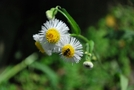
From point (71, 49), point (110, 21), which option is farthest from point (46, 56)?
point (71, 49)

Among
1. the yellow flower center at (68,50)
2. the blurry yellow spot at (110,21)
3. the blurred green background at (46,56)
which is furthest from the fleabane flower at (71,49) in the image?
the blurry yellow spot at (110,21)

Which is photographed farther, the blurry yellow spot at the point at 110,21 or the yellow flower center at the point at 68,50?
the blurry yellow spot at the point at 110,21

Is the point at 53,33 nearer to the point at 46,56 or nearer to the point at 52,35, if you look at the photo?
the point at 52,35

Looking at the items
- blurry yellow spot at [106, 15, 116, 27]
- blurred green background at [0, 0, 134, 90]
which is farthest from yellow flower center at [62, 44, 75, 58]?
blurry yellow spot at [106, 15, 116, 27]

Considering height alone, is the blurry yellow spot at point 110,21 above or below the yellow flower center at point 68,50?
above

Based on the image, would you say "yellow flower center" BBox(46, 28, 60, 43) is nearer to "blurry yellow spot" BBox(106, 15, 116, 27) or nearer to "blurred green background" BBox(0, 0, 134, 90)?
"blurred green background" BBox(0, 0, 134, 90)

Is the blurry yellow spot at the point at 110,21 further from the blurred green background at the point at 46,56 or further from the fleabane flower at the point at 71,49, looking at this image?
the fleabane flower at the point at 71,49

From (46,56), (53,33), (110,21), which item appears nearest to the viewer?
(53,33)
